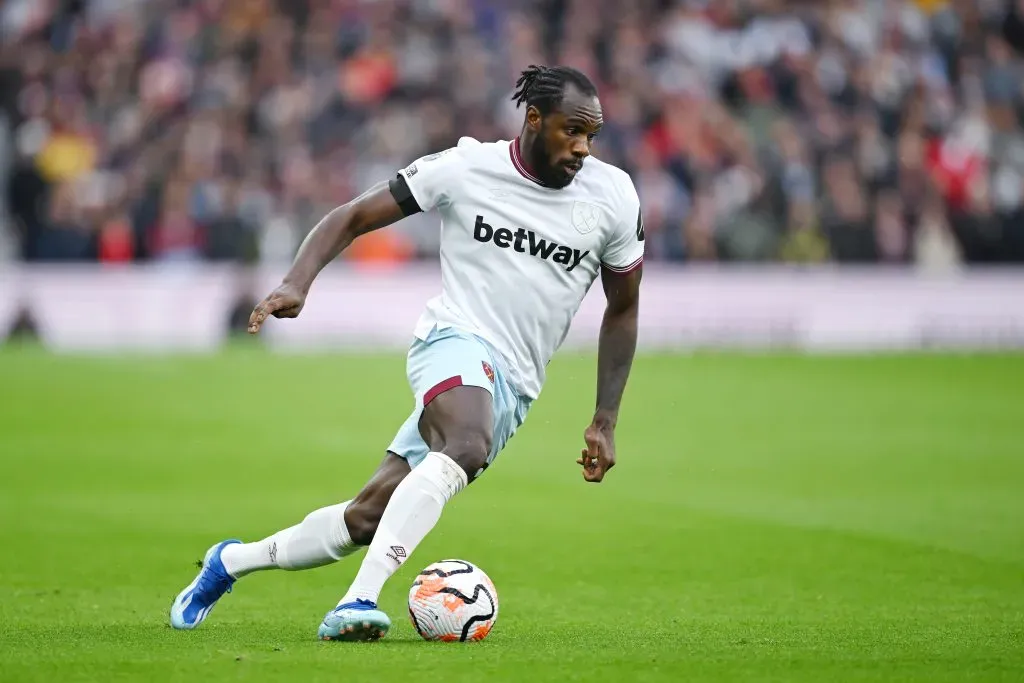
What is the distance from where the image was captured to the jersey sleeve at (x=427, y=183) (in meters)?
7.11

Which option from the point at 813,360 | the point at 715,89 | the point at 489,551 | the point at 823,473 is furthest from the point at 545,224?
the point at 715,89

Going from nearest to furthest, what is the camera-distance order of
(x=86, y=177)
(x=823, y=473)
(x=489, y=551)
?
(x=489, y=551) → (x=823, y=473) → (x=86, y=177)

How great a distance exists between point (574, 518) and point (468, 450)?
521 cm

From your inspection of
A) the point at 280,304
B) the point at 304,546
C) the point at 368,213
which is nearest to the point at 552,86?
the point at 368,213

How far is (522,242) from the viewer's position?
7250 mm

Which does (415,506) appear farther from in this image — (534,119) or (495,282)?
(534,119)

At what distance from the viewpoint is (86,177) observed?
78.3ft

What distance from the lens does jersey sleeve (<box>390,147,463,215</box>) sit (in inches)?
280

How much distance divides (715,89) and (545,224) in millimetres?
20871

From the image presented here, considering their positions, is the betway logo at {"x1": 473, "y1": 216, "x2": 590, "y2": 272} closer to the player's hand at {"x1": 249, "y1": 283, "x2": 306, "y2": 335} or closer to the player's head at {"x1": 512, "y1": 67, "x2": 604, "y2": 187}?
the player's head at {"x1": 512, "y1": 67, "x2": 604, "y2": 187}

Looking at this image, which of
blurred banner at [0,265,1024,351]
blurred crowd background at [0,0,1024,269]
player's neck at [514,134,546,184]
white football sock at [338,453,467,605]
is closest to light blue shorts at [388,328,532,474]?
white football sock at [338,453,467,605]

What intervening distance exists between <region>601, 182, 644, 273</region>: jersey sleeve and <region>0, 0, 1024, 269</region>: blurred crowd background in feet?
53.5

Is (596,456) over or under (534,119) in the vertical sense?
under

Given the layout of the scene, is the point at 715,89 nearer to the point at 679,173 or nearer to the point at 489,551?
the point at 679,173
